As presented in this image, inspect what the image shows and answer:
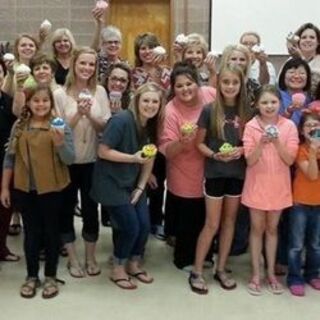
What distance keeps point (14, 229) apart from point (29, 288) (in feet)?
3.02

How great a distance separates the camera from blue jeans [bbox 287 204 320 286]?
2.78 m

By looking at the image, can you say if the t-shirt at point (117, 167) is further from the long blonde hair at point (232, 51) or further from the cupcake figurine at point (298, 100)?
the cupcake figurine at point (298, 100)

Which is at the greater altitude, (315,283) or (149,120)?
(149,120)

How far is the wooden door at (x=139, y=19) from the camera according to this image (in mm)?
6195

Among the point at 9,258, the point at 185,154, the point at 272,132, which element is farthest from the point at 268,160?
the point at 9,258

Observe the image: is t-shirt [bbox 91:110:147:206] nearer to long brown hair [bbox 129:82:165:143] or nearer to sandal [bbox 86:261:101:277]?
long brown hair [bbox 129:82:165:143]

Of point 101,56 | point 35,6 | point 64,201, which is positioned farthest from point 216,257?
point 35,6

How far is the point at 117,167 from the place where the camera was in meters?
2.74

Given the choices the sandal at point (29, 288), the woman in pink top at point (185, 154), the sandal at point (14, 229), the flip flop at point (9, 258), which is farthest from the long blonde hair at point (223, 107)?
the sandal at point (14, 229)

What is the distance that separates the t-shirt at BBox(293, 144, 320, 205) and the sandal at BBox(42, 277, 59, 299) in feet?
4.59

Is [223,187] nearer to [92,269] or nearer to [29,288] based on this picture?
[92,269]

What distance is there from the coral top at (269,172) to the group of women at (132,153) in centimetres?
2

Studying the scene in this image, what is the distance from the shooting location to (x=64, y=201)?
9.56 feet

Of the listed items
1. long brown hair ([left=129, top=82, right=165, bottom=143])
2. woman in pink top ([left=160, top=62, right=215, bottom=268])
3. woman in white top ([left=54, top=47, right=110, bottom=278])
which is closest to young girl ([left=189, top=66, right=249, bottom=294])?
woman in pink top ([left=160, top=62, right=215, bottom=268])
